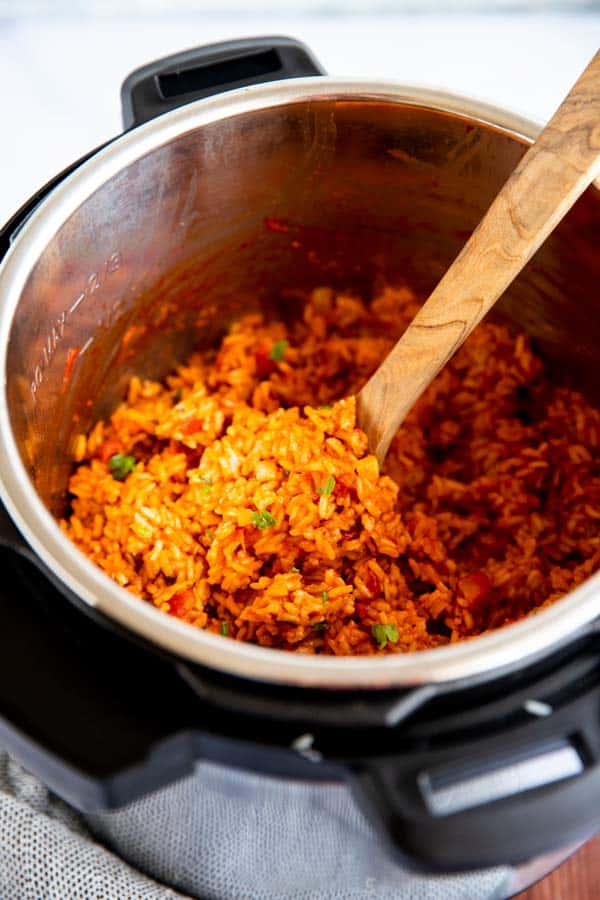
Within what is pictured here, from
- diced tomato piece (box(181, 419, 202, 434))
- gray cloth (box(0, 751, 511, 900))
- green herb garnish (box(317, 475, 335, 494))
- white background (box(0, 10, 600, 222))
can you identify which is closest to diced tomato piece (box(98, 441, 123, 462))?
diced tomato piece (box(181, 419, 202, 434))

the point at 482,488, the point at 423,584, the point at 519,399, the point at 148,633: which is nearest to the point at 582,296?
the point at 519,399

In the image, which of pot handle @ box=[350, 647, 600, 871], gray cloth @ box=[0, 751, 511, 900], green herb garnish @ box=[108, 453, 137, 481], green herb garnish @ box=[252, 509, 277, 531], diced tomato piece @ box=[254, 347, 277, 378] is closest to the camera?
pot handle @ box=[350, 647, 600, 871]

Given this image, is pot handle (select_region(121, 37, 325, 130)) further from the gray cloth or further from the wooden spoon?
the gray cloth

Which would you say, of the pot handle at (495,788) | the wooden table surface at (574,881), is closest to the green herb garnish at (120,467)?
the pot handle at (495,788)

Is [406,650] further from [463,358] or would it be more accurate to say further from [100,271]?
[100,271]

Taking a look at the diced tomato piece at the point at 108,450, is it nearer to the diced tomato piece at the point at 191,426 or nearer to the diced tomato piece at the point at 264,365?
the diced tomato piece at the point at 191,426

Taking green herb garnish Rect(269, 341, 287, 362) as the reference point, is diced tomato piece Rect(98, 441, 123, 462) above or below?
below
